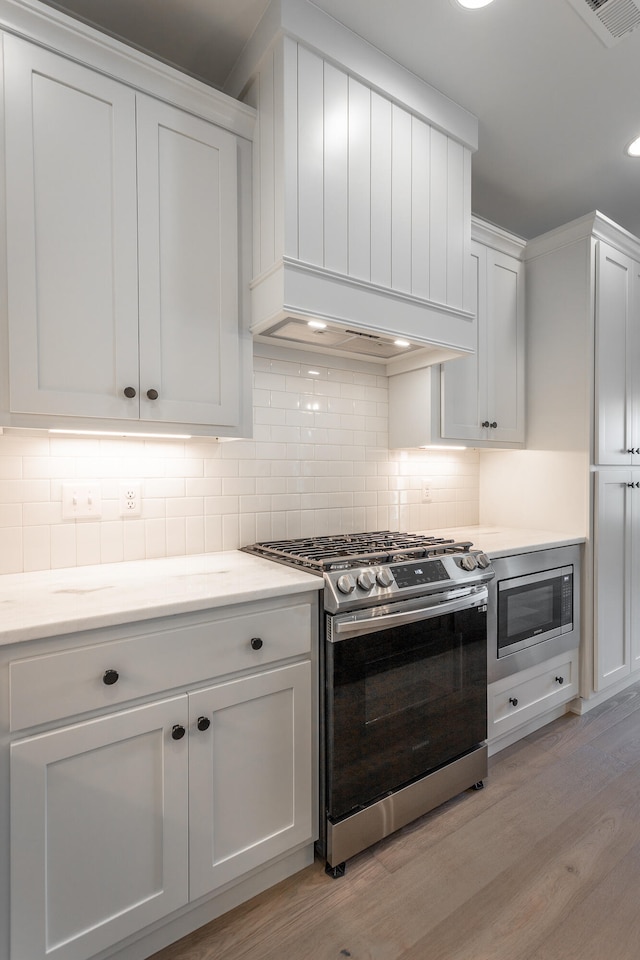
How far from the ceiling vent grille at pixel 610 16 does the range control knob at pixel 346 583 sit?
2.09 metres

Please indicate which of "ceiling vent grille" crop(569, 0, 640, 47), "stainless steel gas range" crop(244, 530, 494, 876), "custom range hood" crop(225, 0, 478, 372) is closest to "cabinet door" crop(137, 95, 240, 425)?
"custom range hood" crop(225, 0, 478, 372)

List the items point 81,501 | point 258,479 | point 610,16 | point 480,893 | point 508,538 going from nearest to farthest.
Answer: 1. point 480,893
2. point 610,16
3. point 81,501
4. point 258,479
5. point 508,538

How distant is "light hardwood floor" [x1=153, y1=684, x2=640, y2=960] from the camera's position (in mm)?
1415

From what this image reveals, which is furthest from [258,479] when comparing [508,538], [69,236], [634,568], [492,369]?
[634,568]

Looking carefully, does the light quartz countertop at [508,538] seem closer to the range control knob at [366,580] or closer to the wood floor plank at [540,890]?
the range control knob at [366,580]

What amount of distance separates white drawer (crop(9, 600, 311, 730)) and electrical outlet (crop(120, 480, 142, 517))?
737 millimetres

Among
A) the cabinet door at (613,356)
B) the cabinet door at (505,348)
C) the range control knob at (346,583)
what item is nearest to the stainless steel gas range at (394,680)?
the range control knob at (346,583)

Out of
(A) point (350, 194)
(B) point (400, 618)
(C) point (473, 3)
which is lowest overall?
(B) point (400, 618)

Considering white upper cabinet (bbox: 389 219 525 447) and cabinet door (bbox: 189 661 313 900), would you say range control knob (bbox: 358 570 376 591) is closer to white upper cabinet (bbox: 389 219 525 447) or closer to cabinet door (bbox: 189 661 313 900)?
cabinet door (bbox: 189 661 313 900)

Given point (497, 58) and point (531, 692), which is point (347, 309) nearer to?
point (497, 58)

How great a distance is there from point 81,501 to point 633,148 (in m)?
3.06

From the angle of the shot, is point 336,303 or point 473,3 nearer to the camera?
point 473,3

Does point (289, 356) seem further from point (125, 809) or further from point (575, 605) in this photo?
point (575, 605)

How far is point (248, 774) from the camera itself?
1.50 metres
